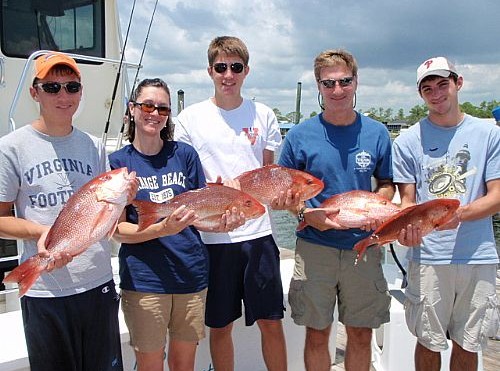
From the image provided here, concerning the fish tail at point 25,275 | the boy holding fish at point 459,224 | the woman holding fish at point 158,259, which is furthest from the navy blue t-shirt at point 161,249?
the boy holding fish at point 459,224

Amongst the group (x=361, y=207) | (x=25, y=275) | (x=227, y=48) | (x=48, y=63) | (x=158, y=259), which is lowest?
(x=158, y=259)

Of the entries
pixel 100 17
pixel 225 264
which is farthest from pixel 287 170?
pixel 100 17

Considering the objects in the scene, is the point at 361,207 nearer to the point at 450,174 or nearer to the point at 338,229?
the point at 338,229

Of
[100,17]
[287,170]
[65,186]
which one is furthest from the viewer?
[100,17]

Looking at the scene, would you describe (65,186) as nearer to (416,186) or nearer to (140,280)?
(140,280)

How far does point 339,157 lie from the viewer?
3.23 meters

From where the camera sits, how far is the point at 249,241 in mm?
3303

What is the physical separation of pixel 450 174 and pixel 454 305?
2.83ft

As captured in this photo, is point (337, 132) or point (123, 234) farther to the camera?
point (337, 132)

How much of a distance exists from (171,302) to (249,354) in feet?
4.94

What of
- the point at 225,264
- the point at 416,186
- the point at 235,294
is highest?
the point at 416,186

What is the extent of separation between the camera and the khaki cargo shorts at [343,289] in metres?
3.26

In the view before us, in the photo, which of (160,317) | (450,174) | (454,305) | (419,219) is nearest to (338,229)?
(419,219)

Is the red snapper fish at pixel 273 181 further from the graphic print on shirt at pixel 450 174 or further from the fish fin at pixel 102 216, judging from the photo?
the fish fin at pixel 102 216
